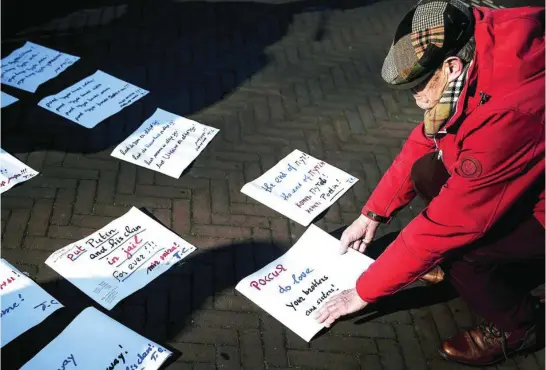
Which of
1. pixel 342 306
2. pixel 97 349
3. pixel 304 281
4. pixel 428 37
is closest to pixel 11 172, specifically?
pixel 97 349

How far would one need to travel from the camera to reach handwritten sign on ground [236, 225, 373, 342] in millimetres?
2865

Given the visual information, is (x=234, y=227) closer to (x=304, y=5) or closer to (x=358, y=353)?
(x=358, y=353)

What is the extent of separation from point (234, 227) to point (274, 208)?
289 millimetres

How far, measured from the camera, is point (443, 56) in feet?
6.56

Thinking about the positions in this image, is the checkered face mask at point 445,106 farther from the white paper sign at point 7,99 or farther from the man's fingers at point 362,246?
the white paper sign at point 7,99

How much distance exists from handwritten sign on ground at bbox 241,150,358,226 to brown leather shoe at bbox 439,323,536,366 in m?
1.09

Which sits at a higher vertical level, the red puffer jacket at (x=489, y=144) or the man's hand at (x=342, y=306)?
the red puffer jacket at (x=489, y=144)

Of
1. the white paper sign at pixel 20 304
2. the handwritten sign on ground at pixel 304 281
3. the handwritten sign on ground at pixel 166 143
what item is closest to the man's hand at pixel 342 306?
the handwritten sign on ground at pixel 304 281

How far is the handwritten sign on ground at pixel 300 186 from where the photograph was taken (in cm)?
352

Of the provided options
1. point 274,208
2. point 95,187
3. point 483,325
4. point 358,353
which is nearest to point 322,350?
point 358,353

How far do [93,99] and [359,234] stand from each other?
7.75ft

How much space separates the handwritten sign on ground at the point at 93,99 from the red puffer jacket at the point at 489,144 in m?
2.62

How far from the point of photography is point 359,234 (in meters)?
2.98

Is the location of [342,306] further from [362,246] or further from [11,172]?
[11,172]
